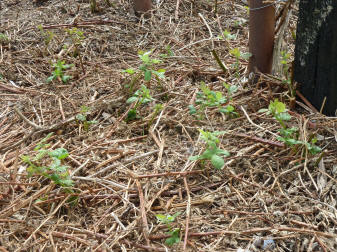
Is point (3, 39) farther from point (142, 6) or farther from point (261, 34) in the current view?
point (261, 34)

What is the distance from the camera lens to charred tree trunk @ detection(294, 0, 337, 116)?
1937 mm

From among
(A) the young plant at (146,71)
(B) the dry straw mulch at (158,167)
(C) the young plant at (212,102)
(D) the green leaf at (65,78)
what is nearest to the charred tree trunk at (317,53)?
(B) the dry straw mulch at (158,167)

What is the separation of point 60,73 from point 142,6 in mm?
1214

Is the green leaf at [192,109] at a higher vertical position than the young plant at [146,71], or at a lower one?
lower

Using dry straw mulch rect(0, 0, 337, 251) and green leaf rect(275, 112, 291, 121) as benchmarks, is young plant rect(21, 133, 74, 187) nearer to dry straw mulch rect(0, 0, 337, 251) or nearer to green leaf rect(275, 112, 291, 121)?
dry straw mulch rect(0, 0, 337, 251)

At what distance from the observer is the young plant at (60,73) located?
287cm

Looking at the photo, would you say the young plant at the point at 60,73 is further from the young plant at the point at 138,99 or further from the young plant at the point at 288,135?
the young plant at the point at 288,135

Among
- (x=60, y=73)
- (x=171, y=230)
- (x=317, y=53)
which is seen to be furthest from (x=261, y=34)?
(x=60, y=73)

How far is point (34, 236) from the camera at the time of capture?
1623 mm

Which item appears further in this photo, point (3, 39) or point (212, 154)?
point (3, 39)

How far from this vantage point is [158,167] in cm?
194

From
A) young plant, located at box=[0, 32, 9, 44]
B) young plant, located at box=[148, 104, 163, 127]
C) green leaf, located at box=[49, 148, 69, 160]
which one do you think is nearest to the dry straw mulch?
young plant, located at box=[148, 104, 163, 127]

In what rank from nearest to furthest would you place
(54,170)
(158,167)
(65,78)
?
(54,170) → (158,167) → (65,78)

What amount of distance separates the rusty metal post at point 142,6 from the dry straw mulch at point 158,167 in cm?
70
